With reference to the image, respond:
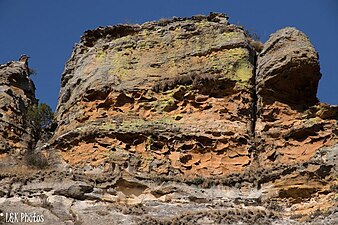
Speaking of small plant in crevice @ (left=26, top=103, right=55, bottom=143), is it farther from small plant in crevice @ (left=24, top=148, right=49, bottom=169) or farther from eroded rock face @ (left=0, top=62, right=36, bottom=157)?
small plant in crevice @ (left=24, top=148, right=49, bottom=169)

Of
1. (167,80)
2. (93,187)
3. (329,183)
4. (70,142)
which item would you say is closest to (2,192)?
(93,187)

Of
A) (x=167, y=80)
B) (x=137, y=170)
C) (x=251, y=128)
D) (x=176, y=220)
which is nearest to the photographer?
(x=176, y=220)

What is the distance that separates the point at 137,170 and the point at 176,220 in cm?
471

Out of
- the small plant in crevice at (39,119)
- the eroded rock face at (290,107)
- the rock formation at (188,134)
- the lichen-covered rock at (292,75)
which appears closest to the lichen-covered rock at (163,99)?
the rock formation at (188,134)

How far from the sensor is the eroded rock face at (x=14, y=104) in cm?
3172

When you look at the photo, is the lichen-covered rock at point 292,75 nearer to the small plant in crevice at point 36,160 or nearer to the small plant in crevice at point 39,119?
the small plant in crevice at point 36,160

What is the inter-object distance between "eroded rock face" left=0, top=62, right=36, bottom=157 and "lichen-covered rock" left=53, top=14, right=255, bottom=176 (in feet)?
Answer: 6.52

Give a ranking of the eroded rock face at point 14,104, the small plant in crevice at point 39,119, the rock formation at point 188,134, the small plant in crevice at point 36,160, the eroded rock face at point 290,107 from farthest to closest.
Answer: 1. the small plant in crevice at point 39,119
2. the eroded rock face at point 14,104
3. the small plant in crevice at point 36,160
4. the eroded rock face at point 290,107
5. the rock formation at point 188,134

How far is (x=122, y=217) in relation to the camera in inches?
924

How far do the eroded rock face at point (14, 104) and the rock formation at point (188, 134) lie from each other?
6.23 feet

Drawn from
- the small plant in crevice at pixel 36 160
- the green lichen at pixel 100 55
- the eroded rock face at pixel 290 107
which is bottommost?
the small plant in crevice at pixel 36 160

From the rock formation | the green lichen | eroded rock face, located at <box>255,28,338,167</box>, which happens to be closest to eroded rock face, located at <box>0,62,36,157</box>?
the rock formation

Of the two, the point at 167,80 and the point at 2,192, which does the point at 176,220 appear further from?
the point at 167,80

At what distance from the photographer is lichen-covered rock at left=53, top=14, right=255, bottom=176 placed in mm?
28281
